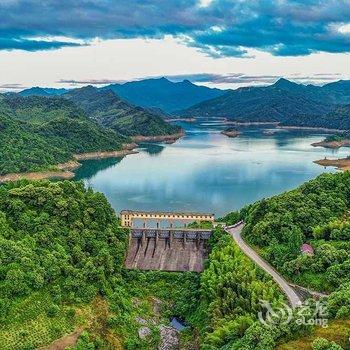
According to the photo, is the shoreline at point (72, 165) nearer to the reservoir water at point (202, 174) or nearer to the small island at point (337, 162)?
the reservoir water at point (202, 174)

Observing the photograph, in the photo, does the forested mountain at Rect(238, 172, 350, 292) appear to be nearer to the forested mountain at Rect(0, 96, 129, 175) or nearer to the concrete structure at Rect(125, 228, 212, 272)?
the concrete structure at Rect(125, 228, 212, 272)

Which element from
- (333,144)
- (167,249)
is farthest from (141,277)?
(333,144)

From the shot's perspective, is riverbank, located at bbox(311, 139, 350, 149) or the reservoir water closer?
the reservoir water

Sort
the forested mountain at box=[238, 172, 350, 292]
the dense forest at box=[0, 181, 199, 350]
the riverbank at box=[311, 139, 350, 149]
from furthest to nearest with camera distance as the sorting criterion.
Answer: the riverbank at box=[311, 139, 350, 149], the forested mountain at box=[238, 172, 350, 292], the dense forest at box=[0, 181, 199, 350]

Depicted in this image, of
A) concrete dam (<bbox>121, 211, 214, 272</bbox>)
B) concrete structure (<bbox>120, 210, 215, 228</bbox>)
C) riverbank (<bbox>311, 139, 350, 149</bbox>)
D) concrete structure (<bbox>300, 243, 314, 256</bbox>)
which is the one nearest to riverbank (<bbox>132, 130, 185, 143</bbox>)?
riverbank (<bbox>311, 139, 350, 149</bbox>)

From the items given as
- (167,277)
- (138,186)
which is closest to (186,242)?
(167,277)

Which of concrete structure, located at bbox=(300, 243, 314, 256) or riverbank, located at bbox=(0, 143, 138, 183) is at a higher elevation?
concrete structure, located at bbox=(300, 243, 314, 256)

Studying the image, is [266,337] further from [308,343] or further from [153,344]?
[153,344]
